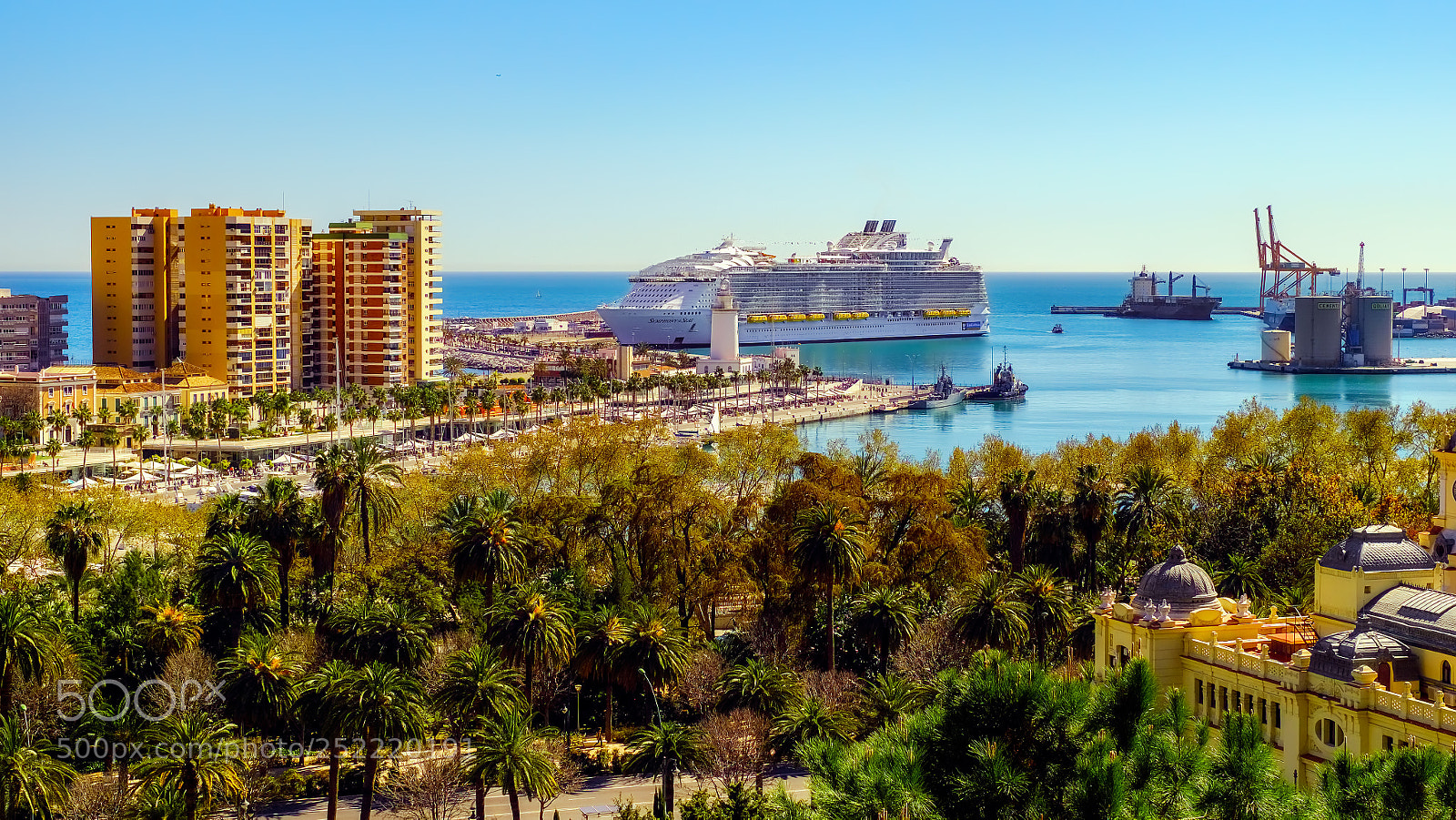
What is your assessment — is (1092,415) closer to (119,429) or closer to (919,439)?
(919,439)

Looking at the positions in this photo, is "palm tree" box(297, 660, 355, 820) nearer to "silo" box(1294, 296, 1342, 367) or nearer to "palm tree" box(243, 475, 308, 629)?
"palm tree" box(243, 475, 308, 629)

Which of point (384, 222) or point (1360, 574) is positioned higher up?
point (384, 222)

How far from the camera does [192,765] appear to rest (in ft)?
65.2

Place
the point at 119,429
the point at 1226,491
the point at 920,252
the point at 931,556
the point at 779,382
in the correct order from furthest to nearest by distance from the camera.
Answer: the point at 920,252 < the point at 779,382 < the point at 119,429 < the point at 1226,491 < the point at 931,556

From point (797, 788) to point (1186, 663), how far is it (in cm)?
549

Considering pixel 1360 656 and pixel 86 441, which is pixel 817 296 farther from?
pixel 1360 656

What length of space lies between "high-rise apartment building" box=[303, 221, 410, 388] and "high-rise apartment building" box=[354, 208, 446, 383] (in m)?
1.28

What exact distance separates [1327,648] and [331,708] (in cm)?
1238

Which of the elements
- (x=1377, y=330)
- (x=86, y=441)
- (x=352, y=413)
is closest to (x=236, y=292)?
(x=352, y=413)

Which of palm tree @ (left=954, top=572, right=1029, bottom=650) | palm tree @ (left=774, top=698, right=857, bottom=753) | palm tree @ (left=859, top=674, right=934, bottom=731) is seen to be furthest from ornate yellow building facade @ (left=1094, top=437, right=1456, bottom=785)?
A: palm tree @ (left=774, top=698, right=857, bottom=753)

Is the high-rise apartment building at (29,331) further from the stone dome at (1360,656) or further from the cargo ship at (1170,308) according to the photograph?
Result: the cargo ship at (1170,308)

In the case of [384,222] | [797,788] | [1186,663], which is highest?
[384,222]

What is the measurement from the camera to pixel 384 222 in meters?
84.6

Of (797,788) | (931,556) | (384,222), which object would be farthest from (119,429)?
(797,788)
